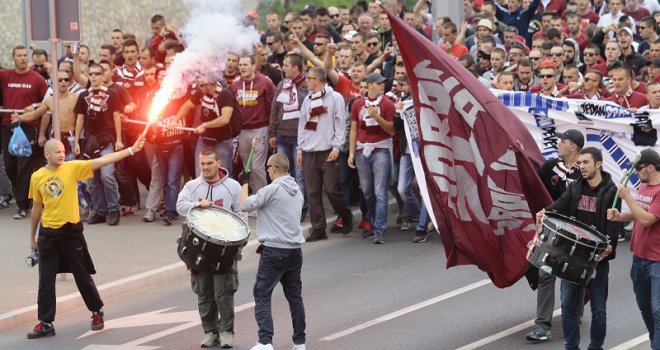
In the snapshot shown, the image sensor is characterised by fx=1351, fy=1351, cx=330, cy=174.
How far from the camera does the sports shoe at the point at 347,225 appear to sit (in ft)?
57.4

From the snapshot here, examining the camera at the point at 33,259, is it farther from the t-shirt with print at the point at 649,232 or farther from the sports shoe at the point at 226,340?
the t-shirt with print at the point at 649,232

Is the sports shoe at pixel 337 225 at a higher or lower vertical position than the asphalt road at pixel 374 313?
higher

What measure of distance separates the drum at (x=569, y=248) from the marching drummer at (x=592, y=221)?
190 millimetres

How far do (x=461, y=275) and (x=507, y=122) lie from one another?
2.85 meters

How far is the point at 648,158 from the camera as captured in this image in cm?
1095

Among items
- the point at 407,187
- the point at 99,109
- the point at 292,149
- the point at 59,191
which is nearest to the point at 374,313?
the point at 59,191

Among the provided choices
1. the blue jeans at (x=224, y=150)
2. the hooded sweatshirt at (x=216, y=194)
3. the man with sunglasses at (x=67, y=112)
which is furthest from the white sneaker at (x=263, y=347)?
the man with sunglasses at (x=67, y=112)

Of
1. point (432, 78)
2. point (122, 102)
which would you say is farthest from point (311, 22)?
point (432, 78)

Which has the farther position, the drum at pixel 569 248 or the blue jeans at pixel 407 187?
the blue jeans at pixel 407 187

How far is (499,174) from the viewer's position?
1245 cm

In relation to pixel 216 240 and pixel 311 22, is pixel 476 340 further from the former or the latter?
pixel 311 22

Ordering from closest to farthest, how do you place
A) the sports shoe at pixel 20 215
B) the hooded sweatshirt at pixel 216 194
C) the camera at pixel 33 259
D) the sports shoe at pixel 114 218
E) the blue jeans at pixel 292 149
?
1. the hooded sweatshirt at pixel 216 194
2. the camera at pixel 33 259
3. the blue jeans at pixel 292 149
4. the sports shoe at pixel 114 218
5. the sports shoe at pixel 20 215

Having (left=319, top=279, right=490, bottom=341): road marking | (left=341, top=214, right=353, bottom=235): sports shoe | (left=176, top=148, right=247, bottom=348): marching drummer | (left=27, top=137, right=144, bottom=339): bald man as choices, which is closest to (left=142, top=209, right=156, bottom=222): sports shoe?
(left=341, top=214, right=353, bottom=235): sports shoe

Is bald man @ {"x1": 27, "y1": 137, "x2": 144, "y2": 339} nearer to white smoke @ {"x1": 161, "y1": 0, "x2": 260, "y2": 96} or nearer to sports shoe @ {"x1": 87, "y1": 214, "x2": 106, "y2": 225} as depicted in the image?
white smoke @ {"x1": 161, "y1": 0, "x2": 260, "y2": 96}
